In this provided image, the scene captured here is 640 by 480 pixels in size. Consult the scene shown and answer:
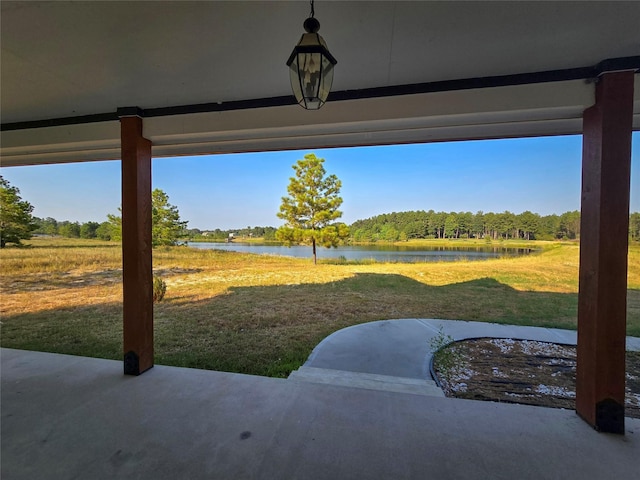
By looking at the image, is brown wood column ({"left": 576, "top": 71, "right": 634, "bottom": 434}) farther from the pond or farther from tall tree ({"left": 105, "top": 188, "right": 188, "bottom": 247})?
tall tree ({"left": 105, "top": 188, "right": 188, "bottom": 247})

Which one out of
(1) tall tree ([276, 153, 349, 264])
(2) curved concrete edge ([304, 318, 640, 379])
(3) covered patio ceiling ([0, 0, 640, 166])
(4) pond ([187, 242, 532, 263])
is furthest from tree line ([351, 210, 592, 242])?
(3) covered patio ceiling ([0, 0, 640, 166])

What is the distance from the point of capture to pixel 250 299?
596 centimetres

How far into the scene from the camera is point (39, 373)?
7.46 ft

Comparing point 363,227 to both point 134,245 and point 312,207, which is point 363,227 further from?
point 134,245

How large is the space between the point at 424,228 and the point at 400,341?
10081mm

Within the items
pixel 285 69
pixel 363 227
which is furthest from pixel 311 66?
pixel 363 227

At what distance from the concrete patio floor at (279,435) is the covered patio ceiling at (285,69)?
81.4 inches

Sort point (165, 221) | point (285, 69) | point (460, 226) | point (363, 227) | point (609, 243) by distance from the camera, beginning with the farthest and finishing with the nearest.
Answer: point (363, 227), point (460, 226), point (165, 221), point (285, 69), point (609, 243)

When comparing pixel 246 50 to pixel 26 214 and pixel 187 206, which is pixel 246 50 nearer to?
pixel 26 214

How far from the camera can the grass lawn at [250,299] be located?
3.58 metres

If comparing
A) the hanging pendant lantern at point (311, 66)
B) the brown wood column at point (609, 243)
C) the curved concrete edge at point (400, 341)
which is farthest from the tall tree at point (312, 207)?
the hanging pendant lantern at point (311, 66)

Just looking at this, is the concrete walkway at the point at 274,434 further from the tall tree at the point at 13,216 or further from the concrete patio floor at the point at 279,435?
the tall tree at the point at 13,216

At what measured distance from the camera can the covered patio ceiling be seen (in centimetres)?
118

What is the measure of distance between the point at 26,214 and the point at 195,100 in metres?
8.14
